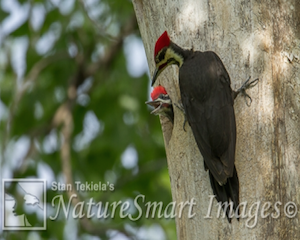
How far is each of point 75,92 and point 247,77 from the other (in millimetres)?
2847

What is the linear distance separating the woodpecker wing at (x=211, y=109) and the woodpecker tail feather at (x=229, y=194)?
83 mm

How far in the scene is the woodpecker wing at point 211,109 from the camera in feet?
7.82

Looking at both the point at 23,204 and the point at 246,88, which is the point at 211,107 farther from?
the point at 23,204

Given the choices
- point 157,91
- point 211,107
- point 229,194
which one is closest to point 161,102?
point 157,91

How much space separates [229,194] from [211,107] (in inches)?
18.3

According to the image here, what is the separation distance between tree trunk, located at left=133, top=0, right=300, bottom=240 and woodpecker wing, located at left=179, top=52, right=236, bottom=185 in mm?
110

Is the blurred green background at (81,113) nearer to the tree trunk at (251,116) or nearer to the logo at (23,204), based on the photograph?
the logo at (23,204)

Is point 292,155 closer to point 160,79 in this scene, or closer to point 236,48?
point 236,48

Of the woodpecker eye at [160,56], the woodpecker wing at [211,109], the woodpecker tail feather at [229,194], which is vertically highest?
the woodpecker eye at [160,56]

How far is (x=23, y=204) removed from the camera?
4.60 metres

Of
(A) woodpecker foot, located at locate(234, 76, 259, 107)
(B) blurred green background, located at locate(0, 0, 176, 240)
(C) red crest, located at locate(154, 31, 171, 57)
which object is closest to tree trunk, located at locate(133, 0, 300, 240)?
(A) woodpecker foot, located at locate(234, 76, 259, 107)

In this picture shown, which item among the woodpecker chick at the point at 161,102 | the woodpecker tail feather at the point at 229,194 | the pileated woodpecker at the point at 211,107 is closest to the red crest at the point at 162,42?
the pileated woodpecker at the point at 211,107

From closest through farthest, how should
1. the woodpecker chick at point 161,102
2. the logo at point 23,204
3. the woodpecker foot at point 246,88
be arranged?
the woodpecker foot at point 246,88 → the woodpecker chick at point 161,102 → the logo at point 23,204

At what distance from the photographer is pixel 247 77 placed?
8.49ft
